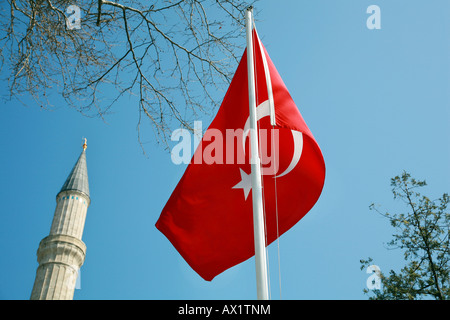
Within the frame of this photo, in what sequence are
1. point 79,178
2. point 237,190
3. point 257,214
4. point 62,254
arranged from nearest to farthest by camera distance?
point 257,214 < point 237,190 < point 62,254 < point 79,178

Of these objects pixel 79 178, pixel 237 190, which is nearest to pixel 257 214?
pixel 237 190

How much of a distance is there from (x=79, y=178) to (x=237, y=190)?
123 ft

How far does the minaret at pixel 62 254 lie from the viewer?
3416 centimetres

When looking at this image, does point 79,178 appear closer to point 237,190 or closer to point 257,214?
point 237,190

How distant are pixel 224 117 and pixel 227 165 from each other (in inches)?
19.8

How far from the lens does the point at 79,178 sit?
131ft

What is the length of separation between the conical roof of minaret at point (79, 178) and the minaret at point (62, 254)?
1017mm

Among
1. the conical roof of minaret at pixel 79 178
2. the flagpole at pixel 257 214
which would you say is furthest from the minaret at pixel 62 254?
the flagpole at pixel 257 214

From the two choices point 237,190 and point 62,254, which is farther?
point 62,254

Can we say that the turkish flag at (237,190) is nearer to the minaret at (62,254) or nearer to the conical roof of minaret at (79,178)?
the minaret at (62,254)

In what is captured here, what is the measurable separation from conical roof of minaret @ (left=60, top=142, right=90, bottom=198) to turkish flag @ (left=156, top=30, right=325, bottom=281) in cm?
3596

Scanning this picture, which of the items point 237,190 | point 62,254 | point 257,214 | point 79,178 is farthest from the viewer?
point 79,178
